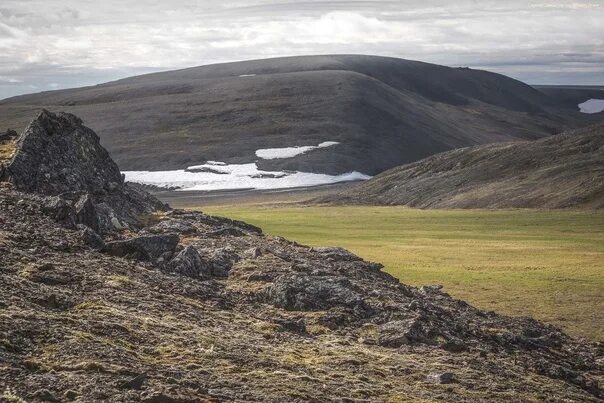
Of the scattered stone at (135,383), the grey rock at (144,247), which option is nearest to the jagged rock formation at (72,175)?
the grey rock at (144,247)

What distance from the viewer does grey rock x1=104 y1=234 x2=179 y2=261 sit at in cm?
2489

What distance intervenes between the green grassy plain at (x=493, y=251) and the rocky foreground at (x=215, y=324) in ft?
31.9

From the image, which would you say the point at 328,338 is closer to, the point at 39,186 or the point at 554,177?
the point at 39,186

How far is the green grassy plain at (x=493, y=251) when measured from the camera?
3959cm

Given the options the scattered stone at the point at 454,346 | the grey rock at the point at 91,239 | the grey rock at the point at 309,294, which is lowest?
the scattered stone at the point at 454,346

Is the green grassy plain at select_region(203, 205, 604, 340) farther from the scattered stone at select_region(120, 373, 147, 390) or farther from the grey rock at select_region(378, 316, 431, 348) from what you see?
the scattered stone at select_region(120, 373, 147, 390)

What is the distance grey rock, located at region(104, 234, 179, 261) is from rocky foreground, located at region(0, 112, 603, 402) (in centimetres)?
5

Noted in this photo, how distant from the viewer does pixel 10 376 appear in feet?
45.2

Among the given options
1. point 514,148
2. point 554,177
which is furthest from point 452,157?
point 554,177

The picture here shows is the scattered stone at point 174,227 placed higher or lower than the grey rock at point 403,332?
higher

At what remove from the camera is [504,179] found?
14838 centimetres

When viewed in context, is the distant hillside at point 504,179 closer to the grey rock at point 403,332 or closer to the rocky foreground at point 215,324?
the rocky foreground at point 215,324

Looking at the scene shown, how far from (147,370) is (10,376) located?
8.58 feet

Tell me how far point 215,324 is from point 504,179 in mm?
134073
